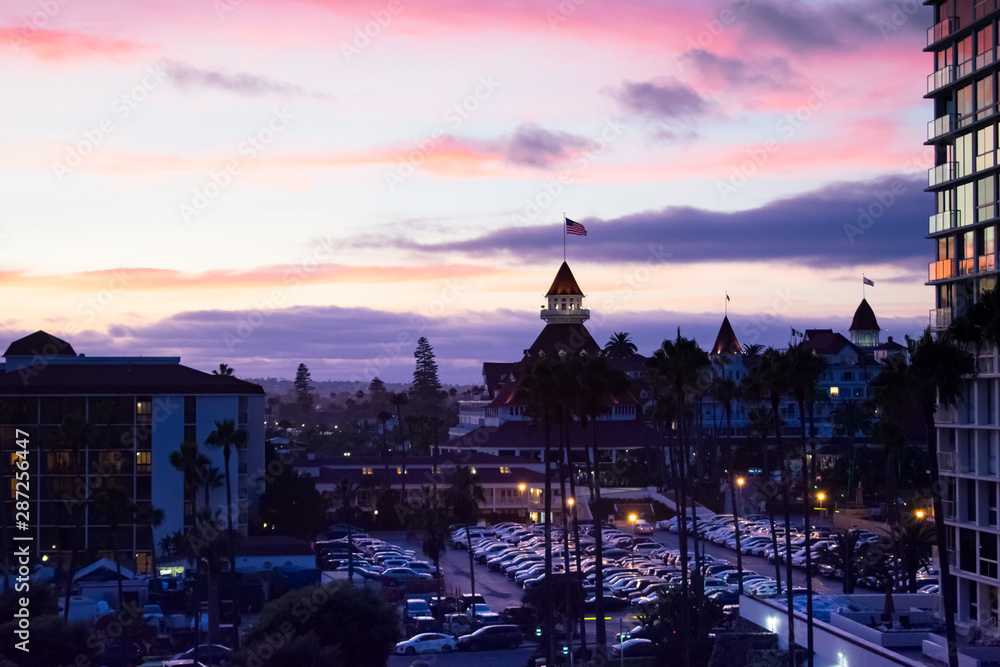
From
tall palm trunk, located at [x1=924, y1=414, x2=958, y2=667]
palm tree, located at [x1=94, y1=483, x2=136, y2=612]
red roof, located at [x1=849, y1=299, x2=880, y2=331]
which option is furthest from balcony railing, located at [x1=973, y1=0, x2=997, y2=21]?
red roof, located at [x1=849, y1=299, x2=880, y2=331]

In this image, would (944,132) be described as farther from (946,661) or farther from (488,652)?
(488,652)

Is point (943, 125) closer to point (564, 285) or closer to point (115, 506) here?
point (115, 506)

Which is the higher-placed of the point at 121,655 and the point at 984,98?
the point at 984,98

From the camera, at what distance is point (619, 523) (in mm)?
108125

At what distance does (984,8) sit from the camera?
3969 centimetres

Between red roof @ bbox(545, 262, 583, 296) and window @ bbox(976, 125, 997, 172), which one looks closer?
window @ bbox(976, 125, 997, 172)

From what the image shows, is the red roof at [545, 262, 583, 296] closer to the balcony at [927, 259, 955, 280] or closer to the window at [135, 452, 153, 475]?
the window at [135, 452, 153, 475]

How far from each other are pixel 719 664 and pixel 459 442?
9392 centimetres

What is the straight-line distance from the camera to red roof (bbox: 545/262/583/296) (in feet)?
540

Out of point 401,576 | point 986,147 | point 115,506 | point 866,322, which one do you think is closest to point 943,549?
point 986,147

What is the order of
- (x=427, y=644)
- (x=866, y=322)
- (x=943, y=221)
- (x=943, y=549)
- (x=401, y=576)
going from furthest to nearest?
(x=866, y=322), (x=401, y=576), (x=427, y=644), (x=943, y=221), (x=943, y=549)

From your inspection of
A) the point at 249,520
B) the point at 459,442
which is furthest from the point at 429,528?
the point at 459,442

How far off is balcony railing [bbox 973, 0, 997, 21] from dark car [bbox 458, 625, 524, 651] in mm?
37122

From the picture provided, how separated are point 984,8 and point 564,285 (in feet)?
413
